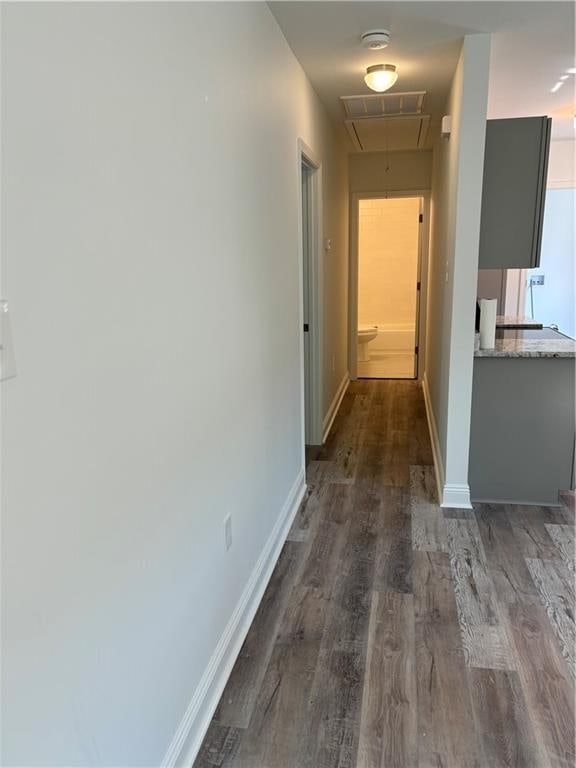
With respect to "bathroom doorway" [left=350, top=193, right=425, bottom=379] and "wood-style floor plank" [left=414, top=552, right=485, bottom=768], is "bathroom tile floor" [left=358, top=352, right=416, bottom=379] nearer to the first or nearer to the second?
→ "bathroom doorway" [left=350, top=193, right=425, bottom=379]

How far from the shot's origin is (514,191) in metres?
2.92

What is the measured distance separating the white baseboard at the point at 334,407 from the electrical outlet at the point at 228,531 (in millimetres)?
2364

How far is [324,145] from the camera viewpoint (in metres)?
4.09

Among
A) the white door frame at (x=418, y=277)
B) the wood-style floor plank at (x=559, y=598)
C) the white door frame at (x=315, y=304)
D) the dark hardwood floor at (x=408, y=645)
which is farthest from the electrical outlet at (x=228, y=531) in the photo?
the white door frame at (x=418, y=277)

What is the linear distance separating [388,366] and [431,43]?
4781 millimetres

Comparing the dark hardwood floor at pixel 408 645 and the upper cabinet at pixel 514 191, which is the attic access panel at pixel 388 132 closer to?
the upper cabinet at pixel 514 191

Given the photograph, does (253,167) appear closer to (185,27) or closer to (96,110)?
(185,27)

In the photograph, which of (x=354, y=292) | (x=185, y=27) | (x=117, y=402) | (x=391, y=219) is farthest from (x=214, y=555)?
(x=391, y=219)

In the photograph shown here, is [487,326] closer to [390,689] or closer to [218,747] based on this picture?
[390,689]

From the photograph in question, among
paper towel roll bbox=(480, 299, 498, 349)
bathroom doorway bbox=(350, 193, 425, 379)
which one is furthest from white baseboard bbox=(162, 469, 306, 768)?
bathroom doorway bbox=(350, 193, 425, 379)

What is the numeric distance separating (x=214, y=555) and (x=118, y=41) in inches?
57.2

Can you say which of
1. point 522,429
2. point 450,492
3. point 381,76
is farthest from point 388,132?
point 450,492

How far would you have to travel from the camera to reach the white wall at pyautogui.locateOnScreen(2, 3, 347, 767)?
90 cm

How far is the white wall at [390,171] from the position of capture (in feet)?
18.7
